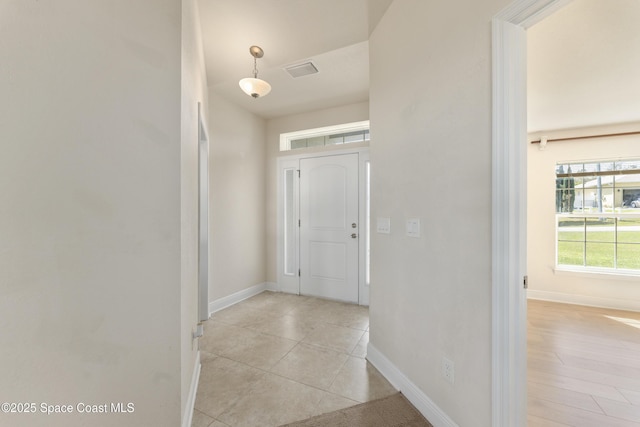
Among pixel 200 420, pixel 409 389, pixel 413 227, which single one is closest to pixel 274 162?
pixel 413 227

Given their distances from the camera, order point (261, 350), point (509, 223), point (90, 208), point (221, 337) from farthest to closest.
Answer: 1. point (221, 337)
2. point (261, 350)
3. point (509, 223)
4. point (90, 208)

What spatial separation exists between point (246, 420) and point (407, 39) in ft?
9.07

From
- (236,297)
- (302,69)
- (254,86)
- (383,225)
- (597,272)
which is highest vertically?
(302,69)

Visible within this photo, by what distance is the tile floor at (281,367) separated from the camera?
5.21ft

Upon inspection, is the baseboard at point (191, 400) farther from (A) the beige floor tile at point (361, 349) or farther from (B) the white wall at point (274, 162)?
(B) the white wall at point (274, 162)

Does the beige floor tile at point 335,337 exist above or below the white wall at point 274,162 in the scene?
below

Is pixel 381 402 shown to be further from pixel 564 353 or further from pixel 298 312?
pixel 564 353

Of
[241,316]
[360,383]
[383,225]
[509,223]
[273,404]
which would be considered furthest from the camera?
[241,316]

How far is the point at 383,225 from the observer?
2.01 meters

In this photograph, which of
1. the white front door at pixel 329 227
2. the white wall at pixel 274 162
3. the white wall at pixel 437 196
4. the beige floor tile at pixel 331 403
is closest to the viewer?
the white wall at pixel 437 196

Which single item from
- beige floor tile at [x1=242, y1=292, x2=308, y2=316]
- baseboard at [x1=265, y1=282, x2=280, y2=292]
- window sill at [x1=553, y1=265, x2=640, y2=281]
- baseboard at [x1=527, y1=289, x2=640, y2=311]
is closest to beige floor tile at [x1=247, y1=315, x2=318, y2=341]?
beige floor tile at [x1=242, y1=292, x2=308, y2=316]

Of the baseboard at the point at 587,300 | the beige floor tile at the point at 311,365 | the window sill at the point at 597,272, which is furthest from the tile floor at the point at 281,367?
the window sill at the point at 597,272

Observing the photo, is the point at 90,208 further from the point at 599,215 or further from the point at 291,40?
the point at 599,215

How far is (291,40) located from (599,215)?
4906 mm
